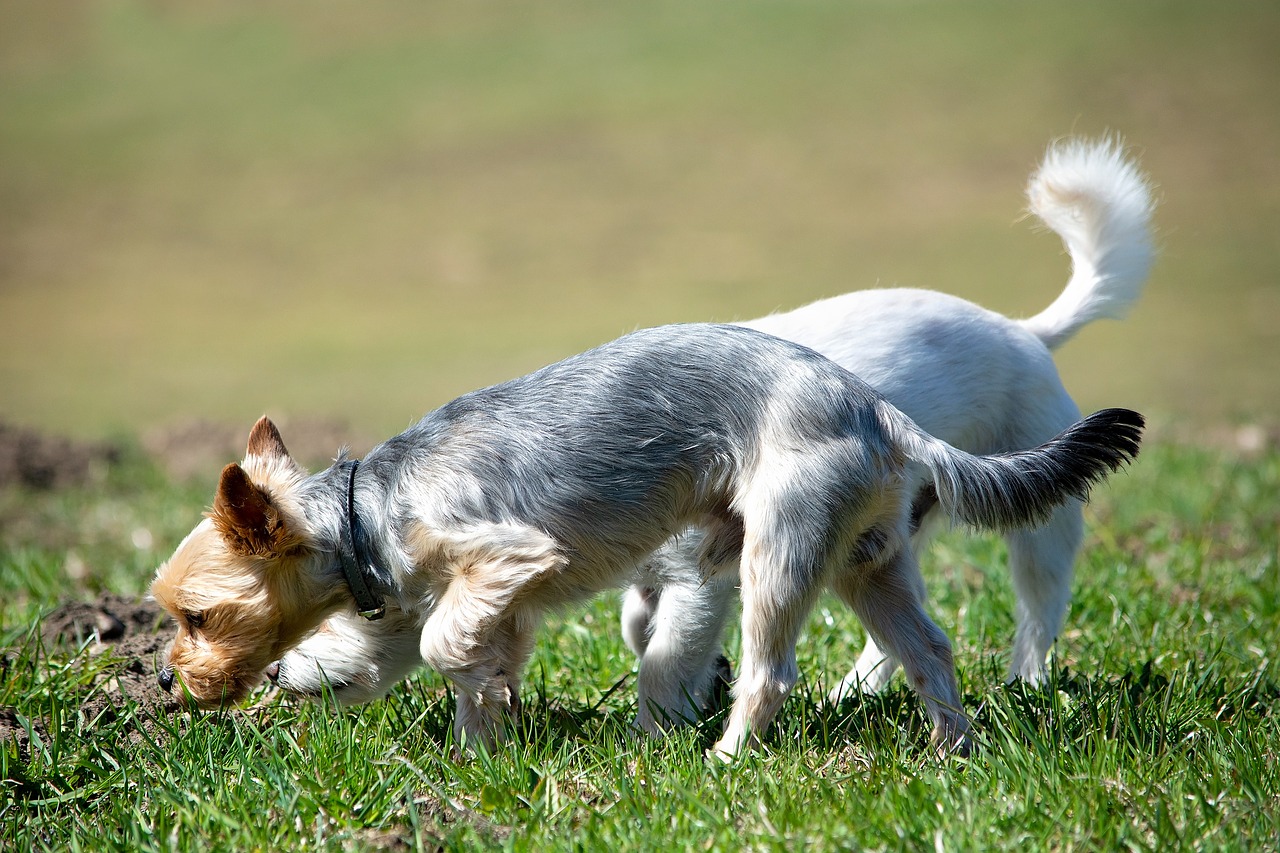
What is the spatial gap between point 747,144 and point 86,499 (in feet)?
68.4

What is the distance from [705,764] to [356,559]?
1.27 meters

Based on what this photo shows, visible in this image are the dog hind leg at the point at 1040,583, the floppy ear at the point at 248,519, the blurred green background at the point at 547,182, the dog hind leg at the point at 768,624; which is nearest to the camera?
the dog hind leg at the point at 768,624

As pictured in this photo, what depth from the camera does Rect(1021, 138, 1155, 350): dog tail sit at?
4.89m

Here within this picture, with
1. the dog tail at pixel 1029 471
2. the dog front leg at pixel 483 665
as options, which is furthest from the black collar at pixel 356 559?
the dog tail at pixel 1029 471

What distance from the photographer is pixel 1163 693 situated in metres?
3.95

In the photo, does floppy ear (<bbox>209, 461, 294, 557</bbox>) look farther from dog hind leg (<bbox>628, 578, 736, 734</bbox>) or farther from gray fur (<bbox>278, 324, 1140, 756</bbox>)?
dog hind leg (<bbox>628, 578, 736, 734</bbox>)

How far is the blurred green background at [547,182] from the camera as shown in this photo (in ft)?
57.0

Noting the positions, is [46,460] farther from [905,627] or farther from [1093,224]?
[1093,224]

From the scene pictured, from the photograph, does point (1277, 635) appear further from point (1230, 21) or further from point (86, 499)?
point (1230, 21)

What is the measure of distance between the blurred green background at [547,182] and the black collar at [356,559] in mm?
8527

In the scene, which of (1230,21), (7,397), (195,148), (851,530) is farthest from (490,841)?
(1230,21)

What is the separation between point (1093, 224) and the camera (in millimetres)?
4992

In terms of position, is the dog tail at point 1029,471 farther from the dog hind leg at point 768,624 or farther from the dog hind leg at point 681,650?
the dog hind leg at point 681,650

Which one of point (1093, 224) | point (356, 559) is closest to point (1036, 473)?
point (1093, 224)
